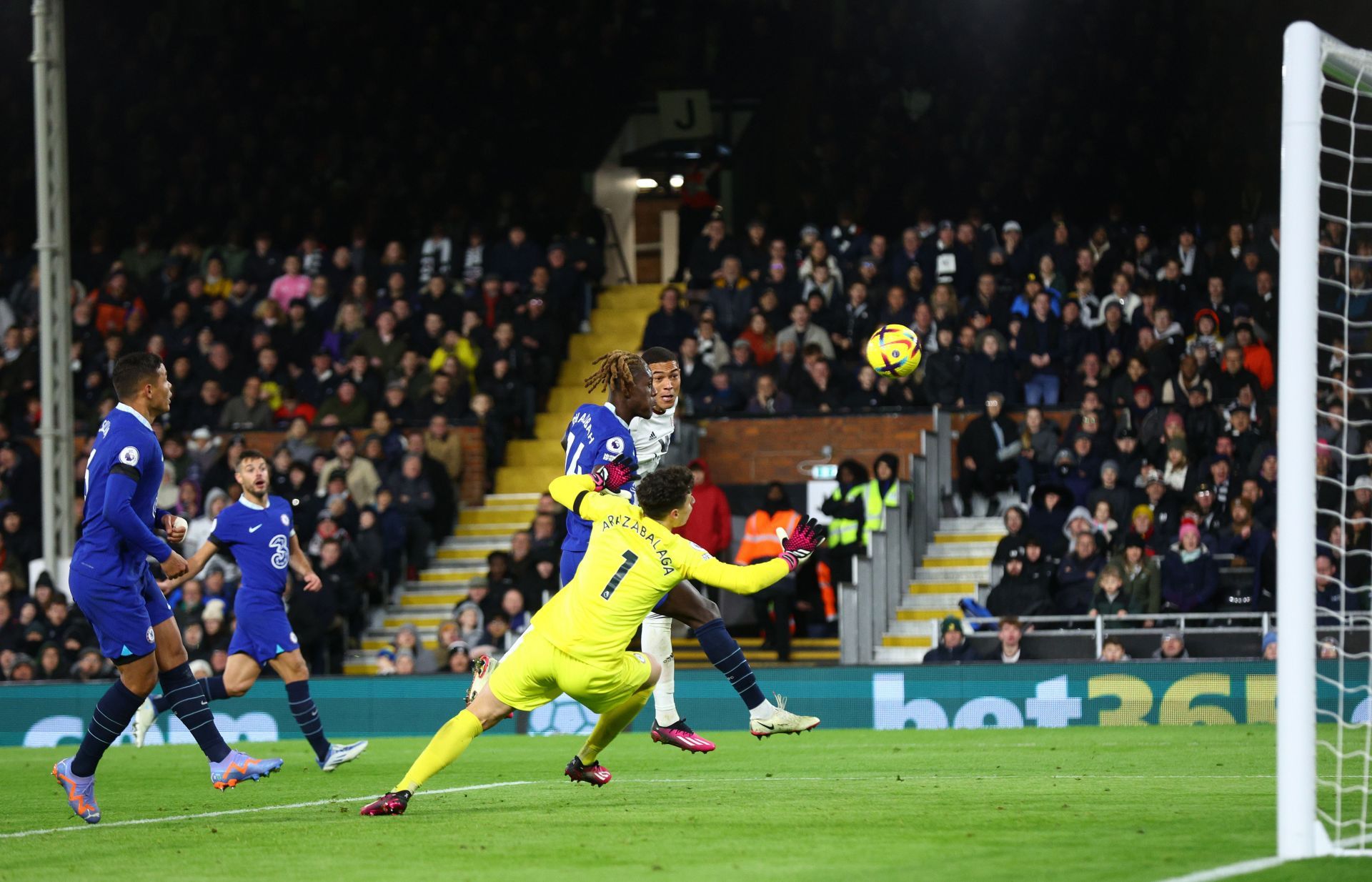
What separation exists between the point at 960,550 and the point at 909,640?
56.8 inches

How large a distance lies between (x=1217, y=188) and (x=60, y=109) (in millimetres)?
14019

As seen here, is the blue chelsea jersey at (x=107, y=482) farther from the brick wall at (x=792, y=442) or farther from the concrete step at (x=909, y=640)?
the brick wall at (x=792, y=442)

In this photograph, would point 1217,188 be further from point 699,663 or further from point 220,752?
point 220,752

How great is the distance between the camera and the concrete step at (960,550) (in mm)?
19109

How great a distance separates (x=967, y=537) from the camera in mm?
19375

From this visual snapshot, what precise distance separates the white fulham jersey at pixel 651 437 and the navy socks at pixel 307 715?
9.30 ft

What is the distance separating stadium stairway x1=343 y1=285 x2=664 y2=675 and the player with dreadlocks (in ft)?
30.2

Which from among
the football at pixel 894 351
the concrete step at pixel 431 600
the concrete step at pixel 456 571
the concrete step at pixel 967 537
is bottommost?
the concrete step at pixel 431 600

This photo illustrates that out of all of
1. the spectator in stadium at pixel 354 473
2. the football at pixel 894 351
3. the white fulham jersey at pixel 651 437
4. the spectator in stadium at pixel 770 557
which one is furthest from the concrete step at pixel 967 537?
the white fulham jersey at pixel 651 437

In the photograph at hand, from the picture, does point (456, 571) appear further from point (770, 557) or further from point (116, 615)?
point (116, 615)

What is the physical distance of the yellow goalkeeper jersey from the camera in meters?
7.87

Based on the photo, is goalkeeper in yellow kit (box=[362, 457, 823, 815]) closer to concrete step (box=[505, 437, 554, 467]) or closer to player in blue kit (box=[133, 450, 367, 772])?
player in blue kit (box=[133, 450, 367, 772])

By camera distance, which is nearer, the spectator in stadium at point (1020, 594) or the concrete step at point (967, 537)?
the spectator in stadium at point (1020, 594)

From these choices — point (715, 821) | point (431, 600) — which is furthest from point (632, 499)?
point (431, 600)
